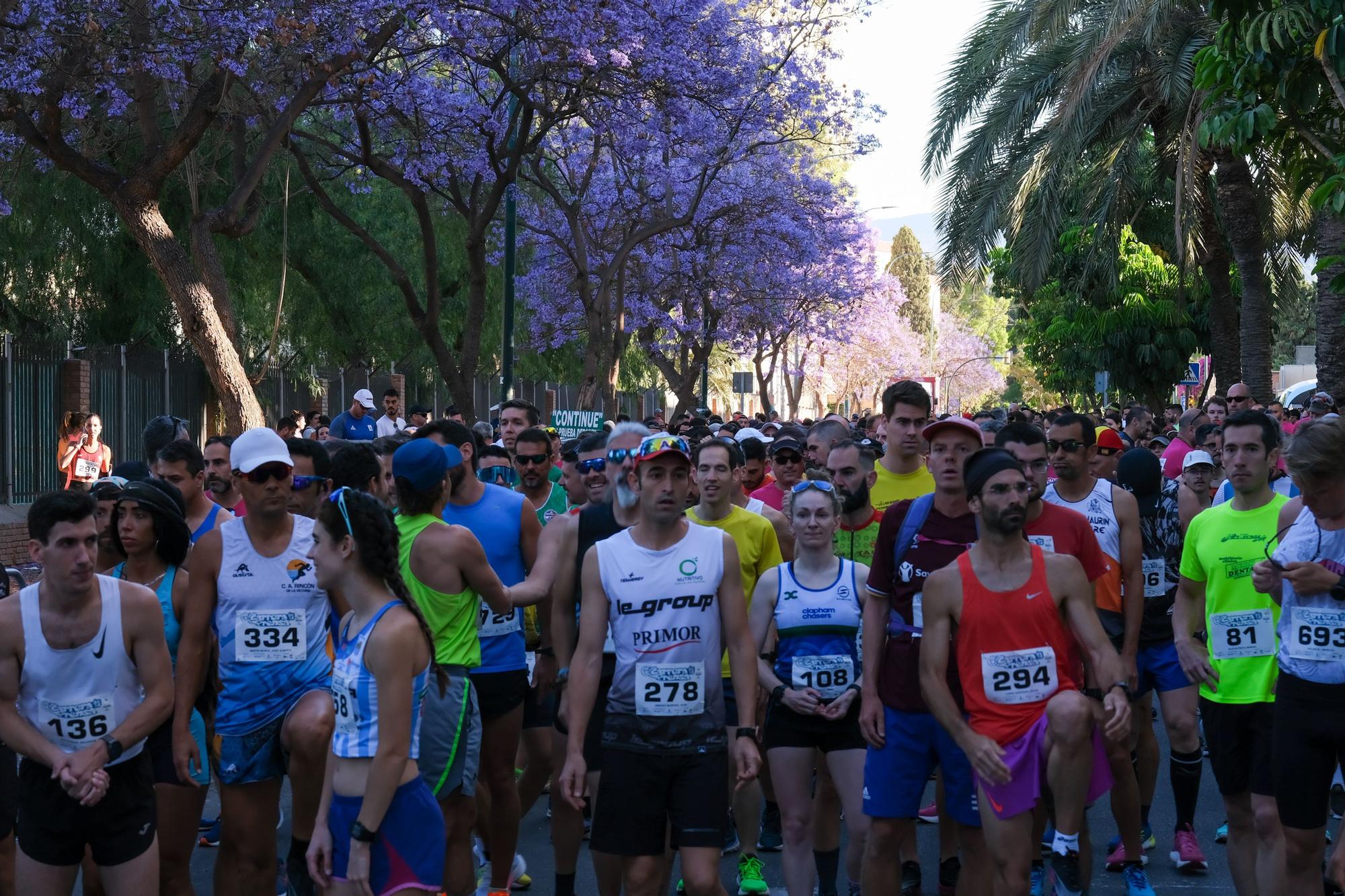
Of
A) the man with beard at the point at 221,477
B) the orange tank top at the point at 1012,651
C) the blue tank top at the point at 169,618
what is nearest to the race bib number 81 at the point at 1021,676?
the orange tank top at the point at 1012,651

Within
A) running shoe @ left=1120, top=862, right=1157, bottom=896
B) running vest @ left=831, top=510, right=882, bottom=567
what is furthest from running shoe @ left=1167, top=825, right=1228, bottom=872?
running vest @ left=831, top=510, right=882, bottom=567

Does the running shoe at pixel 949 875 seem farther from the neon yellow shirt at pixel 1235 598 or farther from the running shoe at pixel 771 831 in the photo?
the neon yellow shirt at pixel 1235 598

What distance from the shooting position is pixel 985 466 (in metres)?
5.14

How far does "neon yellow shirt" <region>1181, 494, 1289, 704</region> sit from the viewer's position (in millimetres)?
6059

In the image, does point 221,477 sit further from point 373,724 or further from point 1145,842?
point 1145,842

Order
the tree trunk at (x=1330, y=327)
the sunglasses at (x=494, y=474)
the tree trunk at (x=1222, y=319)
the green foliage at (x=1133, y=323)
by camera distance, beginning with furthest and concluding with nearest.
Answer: the green foliage at (x=1133, y=323) < the tree trunk at (x=1222, y=319) < the tree trunk at (x=1330, y=327) < the sunglasses at (x=494, y=474)

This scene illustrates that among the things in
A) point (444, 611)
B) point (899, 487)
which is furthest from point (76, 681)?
point (899, 487)

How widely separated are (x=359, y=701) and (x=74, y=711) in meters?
1.09

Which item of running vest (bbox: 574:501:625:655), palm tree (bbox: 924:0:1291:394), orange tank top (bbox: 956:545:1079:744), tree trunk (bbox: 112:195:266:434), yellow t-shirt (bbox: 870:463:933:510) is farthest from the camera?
palm tree (bbox: 924:0:1291:394)

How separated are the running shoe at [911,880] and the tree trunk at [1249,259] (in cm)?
1408

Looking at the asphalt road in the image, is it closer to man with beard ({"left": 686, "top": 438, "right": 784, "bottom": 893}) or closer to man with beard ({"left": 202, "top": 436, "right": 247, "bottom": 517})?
man with beard ({"left": 686, "top": 438, "right": 784, "bottom": 893})

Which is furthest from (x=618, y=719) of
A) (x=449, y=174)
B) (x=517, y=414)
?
(x=449, y=174)

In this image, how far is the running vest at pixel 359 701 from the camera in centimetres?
436

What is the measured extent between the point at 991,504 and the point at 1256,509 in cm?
184
